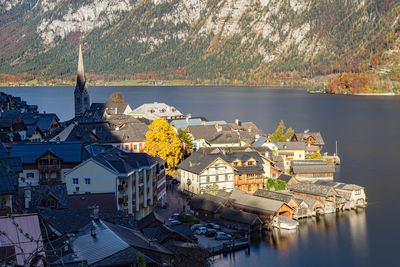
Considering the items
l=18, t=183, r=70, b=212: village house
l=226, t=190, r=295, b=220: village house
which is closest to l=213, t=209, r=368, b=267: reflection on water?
l=226, t=190, r=295, b=220: village house

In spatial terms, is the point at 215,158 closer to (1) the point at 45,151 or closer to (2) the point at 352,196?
(2) the point at 352,196

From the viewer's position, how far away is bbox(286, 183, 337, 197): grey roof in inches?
2073

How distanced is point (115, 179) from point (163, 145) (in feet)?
77.4

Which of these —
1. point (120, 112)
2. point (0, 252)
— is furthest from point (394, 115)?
point (0, 252)

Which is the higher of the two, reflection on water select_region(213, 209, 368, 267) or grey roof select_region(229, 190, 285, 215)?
grey roof select_region(229, 190, 285, 215)

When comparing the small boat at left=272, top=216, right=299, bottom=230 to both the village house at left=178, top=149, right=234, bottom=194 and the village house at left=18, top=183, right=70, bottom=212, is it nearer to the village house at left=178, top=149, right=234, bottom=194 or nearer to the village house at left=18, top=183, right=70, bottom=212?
the village house at left=178, top=149, right=234, bottom=194

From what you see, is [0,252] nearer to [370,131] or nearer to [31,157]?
[31,157]

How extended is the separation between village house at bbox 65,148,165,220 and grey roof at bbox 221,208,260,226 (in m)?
7.01

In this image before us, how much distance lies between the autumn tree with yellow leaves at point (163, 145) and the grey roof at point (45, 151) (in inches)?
722

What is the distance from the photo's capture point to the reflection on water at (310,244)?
39.8 m

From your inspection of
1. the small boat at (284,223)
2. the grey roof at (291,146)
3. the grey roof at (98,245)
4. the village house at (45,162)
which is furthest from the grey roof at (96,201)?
the grey roof at (291,146)

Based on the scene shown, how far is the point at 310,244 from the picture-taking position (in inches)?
1704

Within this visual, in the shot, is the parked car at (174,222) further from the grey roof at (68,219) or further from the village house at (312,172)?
the village house at (312,172)

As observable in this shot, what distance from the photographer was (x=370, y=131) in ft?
390
